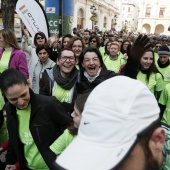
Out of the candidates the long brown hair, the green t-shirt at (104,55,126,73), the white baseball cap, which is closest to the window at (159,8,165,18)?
the green t-shirt at (104,55,126,73)

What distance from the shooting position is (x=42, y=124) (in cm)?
178

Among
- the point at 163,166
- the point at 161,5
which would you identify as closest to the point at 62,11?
the point at 163,166

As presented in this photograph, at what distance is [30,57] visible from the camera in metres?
4.31

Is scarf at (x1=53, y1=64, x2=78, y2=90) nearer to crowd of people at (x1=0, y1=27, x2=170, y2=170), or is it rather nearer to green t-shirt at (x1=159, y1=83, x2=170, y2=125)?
crowd of people at (x1=0, y1=27, x2=170, y2=170)

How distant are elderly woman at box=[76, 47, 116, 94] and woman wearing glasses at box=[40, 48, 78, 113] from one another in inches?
4.0

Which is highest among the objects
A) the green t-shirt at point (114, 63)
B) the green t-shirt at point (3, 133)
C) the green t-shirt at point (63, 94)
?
the green t-shirt at point (114, 63)

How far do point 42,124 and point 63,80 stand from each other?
0.90 m

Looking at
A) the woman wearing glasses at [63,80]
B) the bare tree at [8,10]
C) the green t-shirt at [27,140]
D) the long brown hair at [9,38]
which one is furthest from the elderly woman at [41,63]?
the bare tree at [8,10]

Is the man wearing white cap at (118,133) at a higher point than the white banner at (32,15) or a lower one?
lower

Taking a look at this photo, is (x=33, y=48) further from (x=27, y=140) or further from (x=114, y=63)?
(x=27, y=140)

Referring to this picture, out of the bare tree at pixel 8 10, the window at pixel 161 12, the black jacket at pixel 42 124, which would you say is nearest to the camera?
the black jacket at pixel 42 124

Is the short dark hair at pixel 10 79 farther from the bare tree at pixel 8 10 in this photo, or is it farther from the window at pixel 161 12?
the window at pixel 161 12

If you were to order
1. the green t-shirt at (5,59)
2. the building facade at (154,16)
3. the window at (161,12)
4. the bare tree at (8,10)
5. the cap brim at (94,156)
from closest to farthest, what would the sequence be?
the cap brim at (94,156) → the green t-shirt at (5,59) → the bare tree at (8,10) → the building facade at (154,16) → the window at (161,12)

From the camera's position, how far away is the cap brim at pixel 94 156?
696mm
